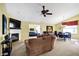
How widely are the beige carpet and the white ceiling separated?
0.64 meters

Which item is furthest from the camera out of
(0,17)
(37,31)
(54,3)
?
(37,31)

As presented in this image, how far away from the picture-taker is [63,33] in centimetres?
301

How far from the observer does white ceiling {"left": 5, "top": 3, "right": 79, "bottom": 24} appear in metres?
2.69

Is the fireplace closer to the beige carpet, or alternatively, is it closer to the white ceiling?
the beige carpet

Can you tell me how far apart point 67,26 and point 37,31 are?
792 mm

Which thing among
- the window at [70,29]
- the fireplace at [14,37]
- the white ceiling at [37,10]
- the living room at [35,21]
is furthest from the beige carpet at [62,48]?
the white ceiling at [37,10]

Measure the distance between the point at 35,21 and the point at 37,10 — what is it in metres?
0.28

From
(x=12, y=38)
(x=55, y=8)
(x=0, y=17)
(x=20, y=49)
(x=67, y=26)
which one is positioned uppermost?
(x=55, y=8)

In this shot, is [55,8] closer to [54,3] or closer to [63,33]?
[54,3]

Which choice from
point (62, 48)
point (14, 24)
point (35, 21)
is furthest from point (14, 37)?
point (62, 48)

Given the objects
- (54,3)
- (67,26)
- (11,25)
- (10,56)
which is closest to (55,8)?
(54,3)

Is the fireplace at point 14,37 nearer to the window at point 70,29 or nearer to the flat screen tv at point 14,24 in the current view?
the flat screen tv at point 14,24

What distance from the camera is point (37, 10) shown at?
9.20ft

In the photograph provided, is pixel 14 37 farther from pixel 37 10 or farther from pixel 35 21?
pixel 37 10
